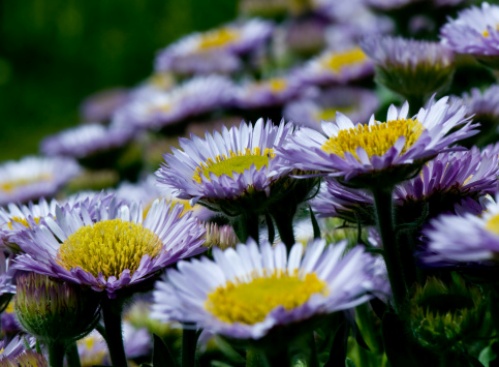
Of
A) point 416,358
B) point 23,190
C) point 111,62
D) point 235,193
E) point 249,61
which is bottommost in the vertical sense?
point 416,358

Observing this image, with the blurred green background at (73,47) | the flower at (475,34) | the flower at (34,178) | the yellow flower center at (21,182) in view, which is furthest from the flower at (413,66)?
the blurred green background at (73,47)

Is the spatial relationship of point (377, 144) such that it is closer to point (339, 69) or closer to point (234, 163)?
point (234, 163)

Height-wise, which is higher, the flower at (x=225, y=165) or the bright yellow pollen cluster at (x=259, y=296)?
the flower at (x=225, y=165)

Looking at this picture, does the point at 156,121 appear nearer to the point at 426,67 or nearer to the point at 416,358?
the point at 426,67

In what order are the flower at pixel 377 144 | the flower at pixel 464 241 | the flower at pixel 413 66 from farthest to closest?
the flower at pixel 413 66 < the flower at pixel 377 144 < the flower at pixel 464 241

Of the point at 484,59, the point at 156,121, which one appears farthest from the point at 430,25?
the point at 484,59

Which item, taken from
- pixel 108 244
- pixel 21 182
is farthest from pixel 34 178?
pixel 108 244

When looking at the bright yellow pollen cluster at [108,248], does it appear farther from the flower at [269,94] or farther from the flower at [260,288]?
the flower at [269,94]

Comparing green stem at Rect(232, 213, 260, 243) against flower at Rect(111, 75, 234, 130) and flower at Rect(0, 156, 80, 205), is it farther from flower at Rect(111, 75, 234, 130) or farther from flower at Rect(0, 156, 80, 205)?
flower at Rect(111, 75, 234, 130)
